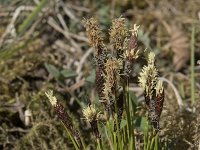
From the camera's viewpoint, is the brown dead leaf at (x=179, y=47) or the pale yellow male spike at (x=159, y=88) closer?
the pale yellow male spike at (x=159, y=88)

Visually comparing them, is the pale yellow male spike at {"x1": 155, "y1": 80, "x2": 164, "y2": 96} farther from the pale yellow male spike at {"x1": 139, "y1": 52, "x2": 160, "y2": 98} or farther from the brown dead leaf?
the brown dead leaf

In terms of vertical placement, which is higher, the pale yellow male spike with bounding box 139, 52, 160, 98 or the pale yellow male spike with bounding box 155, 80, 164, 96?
the pale yellow male spike with bounding box 139, 52, 160, 98

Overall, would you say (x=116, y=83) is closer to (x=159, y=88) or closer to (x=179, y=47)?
(x=159, y=88)

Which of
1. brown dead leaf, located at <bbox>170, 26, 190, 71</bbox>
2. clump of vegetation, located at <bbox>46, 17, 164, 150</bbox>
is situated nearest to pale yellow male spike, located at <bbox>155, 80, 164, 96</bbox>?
clump of vegetation, located at <bbox>46, 17, 164, 150</bbox>

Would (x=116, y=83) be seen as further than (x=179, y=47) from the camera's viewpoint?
No

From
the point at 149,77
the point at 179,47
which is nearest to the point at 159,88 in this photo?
the point at 149,77

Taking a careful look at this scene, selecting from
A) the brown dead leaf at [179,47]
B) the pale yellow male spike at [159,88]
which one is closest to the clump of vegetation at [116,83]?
the pale yellow male spike at [159,88]

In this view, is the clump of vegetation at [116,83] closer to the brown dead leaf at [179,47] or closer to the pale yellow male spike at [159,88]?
the pale yellow male spike at [159,88]

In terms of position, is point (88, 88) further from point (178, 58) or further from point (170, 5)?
point (170, 5)
